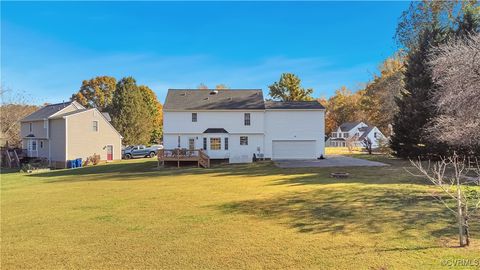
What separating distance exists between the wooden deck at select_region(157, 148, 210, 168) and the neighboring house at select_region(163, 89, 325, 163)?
222cm

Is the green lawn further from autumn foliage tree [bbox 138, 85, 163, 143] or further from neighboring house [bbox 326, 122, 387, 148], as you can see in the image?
neighboring house [bbox 326, 122, 387, 148]

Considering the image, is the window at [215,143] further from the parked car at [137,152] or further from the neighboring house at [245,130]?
the parked car at [137,152]

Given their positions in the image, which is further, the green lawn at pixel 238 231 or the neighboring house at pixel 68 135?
the neighboring house at pixel 68 135

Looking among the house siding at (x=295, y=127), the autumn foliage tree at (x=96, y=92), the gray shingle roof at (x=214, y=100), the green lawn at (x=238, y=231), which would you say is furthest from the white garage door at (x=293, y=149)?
the autumn foliage tree at (x=96, y=92)

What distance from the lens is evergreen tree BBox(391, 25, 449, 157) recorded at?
24.0 meters

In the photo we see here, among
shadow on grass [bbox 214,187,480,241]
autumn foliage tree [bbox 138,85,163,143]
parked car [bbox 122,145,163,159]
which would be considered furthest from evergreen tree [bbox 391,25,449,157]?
autumn foliage tree [bbox 138,85,163,143]

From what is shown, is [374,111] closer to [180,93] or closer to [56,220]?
[180,93]

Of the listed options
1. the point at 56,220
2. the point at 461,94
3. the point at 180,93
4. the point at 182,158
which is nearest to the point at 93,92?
the point at 180,93

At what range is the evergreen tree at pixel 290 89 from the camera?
175ft

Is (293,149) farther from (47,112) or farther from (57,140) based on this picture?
(47,112)

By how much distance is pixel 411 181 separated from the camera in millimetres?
14953

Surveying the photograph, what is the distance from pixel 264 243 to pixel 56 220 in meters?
6.41

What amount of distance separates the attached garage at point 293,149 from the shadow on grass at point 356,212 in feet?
60.9

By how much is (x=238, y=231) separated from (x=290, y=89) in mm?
47568
